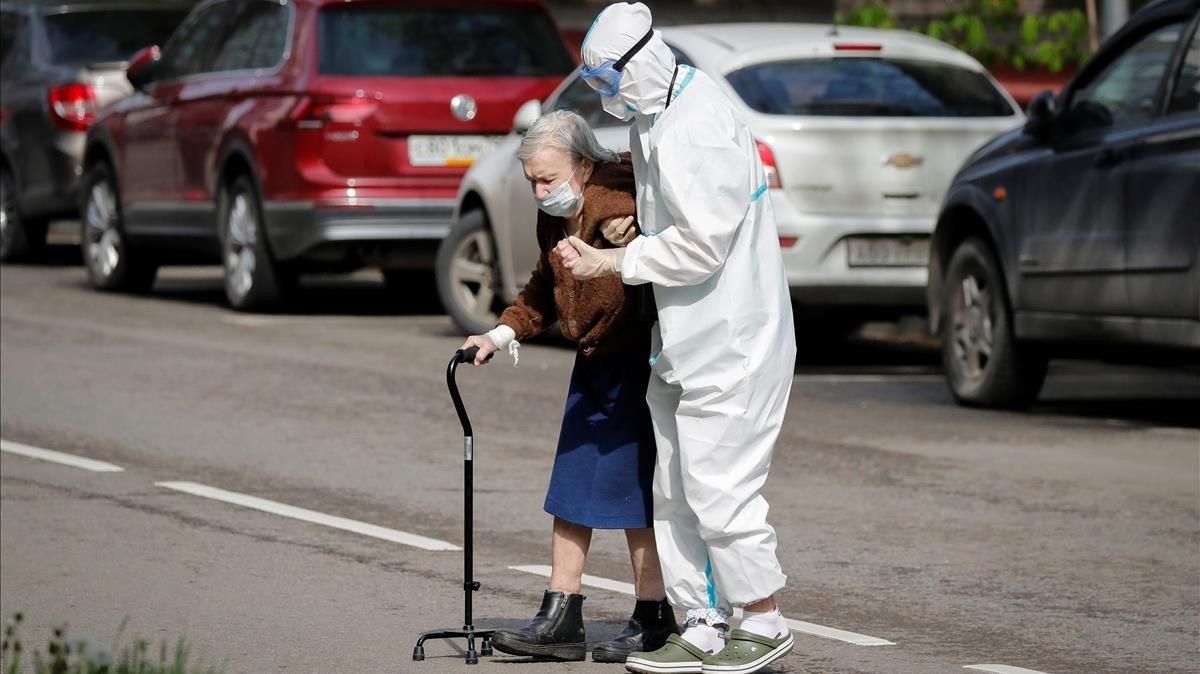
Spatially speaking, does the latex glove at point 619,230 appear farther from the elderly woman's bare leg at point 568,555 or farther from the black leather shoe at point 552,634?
the black leather shoe at point 552,634

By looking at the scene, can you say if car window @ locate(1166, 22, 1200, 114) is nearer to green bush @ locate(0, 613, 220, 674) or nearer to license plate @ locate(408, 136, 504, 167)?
license plate @ locate(408, 136, 504, 167)

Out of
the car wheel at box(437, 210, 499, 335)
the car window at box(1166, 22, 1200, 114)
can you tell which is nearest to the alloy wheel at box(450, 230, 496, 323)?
the car wheel at box(437, 210, 499, 335)

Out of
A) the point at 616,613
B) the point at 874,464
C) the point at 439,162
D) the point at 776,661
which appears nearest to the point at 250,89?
the point at 439,162

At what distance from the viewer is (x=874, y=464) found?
949cm

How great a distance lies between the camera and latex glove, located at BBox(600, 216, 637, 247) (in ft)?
19.2

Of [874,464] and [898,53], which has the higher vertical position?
[898,53]

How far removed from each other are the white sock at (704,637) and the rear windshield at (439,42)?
9.09 m

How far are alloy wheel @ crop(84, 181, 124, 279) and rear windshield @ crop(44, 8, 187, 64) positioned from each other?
2.54 metres

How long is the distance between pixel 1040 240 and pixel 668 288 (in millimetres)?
5439

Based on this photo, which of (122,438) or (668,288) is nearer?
(668,288)

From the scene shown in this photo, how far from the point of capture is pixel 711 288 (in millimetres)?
5656

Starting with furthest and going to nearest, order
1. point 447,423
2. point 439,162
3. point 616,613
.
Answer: point 439,162, point 447,423, point 616,613

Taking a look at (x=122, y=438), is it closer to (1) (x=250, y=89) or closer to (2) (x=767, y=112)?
(2) (x=767, y=112)

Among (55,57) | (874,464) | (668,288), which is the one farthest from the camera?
(55,57)
